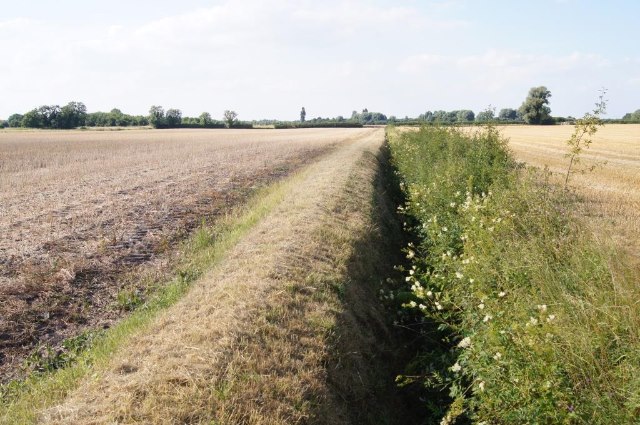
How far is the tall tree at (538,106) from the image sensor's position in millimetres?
80875

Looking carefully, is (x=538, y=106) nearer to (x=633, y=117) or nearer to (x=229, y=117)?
(x=633, y=117)

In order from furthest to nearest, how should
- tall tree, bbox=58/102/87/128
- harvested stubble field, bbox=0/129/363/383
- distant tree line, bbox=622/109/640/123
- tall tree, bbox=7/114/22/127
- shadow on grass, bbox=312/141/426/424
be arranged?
tall tree, bbox=7/114/22/127, tall tree, bbox=58/102/87/128, distant tree line, bbox=622/109/640/123, harvested stubble field, bbox=0/129/363/383, shadow on grass, bbox=312/141/426/424

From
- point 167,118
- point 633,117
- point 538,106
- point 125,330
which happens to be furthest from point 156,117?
point 125,330

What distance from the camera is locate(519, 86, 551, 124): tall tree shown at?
265 ft

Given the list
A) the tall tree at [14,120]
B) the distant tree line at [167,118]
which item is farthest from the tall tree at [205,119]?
the tall tree at [14,120]

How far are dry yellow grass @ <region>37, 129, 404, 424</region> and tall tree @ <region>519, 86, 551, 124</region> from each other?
84.8 meters

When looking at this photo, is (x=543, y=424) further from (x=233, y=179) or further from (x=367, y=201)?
(x=233, y=179)

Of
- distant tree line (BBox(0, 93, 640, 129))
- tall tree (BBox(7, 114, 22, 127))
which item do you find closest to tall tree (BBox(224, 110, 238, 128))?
distant tree line (BBox(0, 93, 640, 129))

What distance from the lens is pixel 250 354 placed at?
4.37 meters

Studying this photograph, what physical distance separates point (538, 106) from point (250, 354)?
290 ft

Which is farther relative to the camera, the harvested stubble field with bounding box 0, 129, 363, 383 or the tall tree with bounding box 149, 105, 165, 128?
the tall tree with bounding box 149, 105, 165, 128

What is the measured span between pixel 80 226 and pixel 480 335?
833cm

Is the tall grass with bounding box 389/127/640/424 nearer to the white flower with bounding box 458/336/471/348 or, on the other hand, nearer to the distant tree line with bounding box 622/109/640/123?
the white flower with bounding box 458/336/471/348

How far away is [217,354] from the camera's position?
4273mm
